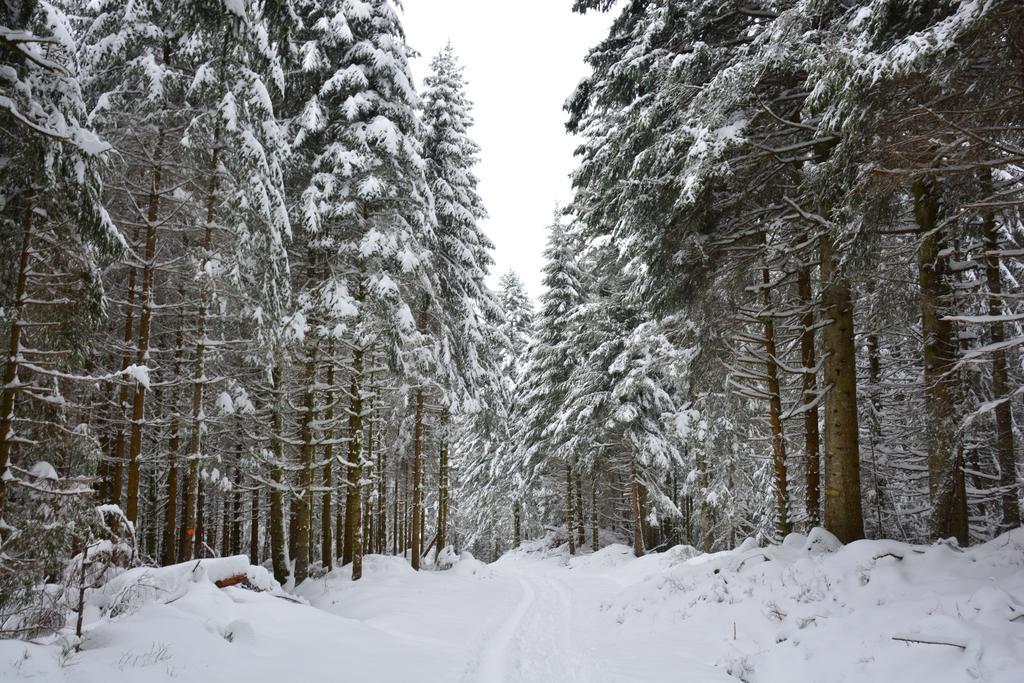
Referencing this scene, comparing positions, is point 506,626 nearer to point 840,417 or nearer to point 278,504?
point 278,504

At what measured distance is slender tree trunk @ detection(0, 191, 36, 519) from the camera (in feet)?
19.1

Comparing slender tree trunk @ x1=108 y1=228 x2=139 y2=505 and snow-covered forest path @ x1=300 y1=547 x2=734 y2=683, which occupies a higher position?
slender tree trunk @ x1=108 y1=228 x2=139 y2=505

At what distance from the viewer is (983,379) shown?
1102 cm

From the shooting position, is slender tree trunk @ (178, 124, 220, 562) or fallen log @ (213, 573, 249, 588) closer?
fallen log @ (213, 573, 249, 588)

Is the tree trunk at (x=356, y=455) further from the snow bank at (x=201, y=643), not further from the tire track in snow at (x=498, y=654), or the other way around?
the snow bank at (x=201, y=643)

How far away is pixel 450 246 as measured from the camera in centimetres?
1933

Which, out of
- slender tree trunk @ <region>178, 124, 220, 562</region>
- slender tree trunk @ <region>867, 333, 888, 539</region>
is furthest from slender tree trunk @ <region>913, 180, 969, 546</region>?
slender tree trunk @ <region>178, 124, 220, 562</region>

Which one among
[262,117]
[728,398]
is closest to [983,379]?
[728,398]

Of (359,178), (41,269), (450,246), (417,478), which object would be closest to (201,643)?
(41,269)

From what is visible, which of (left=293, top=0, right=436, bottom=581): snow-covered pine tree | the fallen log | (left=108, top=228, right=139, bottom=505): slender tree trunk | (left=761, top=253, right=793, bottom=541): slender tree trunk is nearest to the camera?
the fallen log

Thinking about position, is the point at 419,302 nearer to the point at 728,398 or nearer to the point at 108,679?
the point at 728,398

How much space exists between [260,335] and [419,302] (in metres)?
5.77

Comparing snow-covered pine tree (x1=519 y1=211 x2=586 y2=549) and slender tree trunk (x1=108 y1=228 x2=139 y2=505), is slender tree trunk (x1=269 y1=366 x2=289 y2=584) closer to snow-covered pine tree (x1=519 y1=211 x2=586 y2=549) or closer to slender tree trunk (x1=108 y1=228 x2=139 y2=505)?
slender tree trunk (x1=108 y1=228 x2=139 y2=505)

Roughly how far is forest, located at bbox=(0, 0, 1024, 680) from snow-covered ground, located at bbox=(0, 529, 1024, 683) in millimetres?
894
